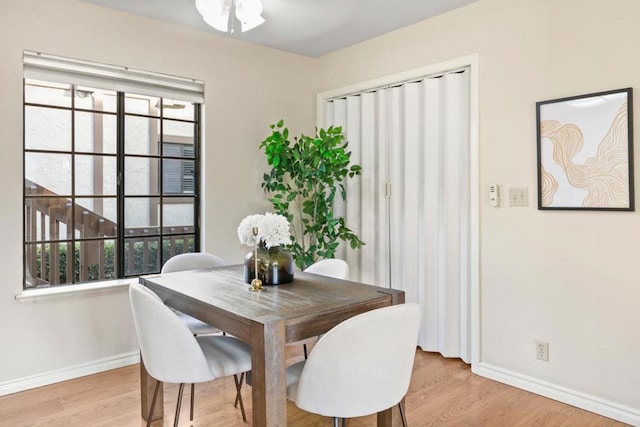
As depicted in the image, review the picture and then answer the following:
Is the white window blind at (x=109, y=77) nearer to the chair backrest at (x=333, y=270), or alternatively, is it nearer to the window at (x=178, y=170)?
the window at (x=178, y=170)

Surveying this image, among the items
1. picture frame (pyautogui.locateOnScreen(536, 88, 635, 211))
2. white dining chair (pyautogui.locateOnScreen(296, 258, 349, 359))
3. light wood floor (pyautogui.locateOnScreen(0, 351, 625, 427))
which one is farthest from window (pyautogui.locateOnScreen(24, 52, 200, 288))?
picture frame (pyautogui.locateOnScreen(536, 88, 635, 211))

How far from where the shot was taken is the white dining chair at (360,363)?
1541 mm

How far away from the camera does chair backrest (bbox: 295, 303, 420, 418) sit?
154 centimetres

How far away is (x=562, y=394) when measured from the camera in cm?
261

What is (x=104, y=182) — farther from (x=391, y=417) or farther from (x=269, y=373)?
(x=391, y=417)

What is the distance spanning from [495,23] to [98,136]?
281cm

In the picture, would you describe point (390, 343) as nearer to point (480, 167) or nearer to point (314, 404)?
point (314, 404)

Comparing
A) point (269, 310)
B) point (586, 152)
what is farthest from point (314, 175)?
point (269, 310)

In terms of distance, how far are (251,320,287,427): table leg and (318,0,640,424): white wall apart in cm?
185

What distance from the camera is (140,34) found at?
126 inches

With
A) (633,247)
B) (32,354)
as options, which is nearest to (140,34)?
(32,354)

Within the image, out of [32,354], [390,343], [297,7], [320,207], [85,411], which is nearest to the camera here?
[390,343]

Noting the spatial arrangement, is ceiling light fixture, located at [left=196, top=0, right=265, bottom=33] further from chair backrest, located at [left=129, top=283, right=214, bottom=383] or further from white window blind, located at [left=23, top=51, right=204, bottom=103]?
chair backrest, located at [left=129, top=283, right=214, bottom=383]

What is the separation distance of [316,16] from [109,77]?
1.52 meters
